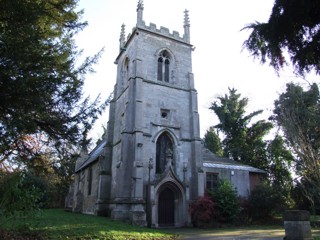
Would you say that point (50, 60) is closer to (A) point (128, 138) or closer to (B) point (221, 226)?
(A) point (128, 138)

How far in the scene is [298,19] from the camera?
498 centimetres

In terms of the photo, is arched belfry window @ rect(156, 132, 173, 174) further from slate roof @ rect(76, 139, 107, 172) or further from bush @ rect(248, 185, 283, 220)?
bush @ rect(248, 185, 283, 220)

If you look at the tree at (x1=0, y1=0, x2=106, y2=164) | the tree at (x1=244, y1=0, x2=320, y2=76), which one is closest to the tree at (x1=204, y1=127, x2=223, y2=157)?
the tree at (x1=0, y1=0, x2=106, y2=164)

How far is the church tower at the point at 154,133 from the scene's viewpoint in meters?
20.3

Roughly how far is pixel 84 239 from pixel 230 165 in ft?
61.3

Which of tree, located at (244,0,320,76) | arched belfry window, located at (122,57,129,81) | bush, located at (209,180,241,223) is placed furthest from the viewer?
arched belfry window, located at (122,57,129,81)

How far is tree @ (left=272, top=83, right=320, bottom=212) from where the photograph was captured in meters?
18.7

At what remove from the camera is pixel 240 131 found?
3897 centimetres

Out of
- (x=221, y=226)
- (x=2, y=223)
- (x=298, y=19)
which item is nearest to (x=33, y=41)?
(x=2, y=223)

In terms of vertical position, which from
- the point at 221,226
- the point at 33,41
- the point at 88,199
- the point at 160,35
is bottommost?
the point at 221,226

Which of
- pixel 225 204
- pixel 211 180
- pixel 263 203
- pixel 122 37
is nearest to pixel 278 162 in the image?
pixel 263 203

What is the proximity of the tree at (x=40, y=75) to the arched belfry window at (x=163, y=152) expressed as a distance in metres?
11.6

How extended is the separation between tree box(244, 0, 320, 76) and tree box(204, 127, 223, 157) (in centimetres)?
3570

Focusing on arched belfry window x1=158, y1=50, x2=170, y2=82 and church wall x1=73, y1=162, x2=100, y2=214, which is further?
church wall x1=73, y1=162, x2=100, y2=214
